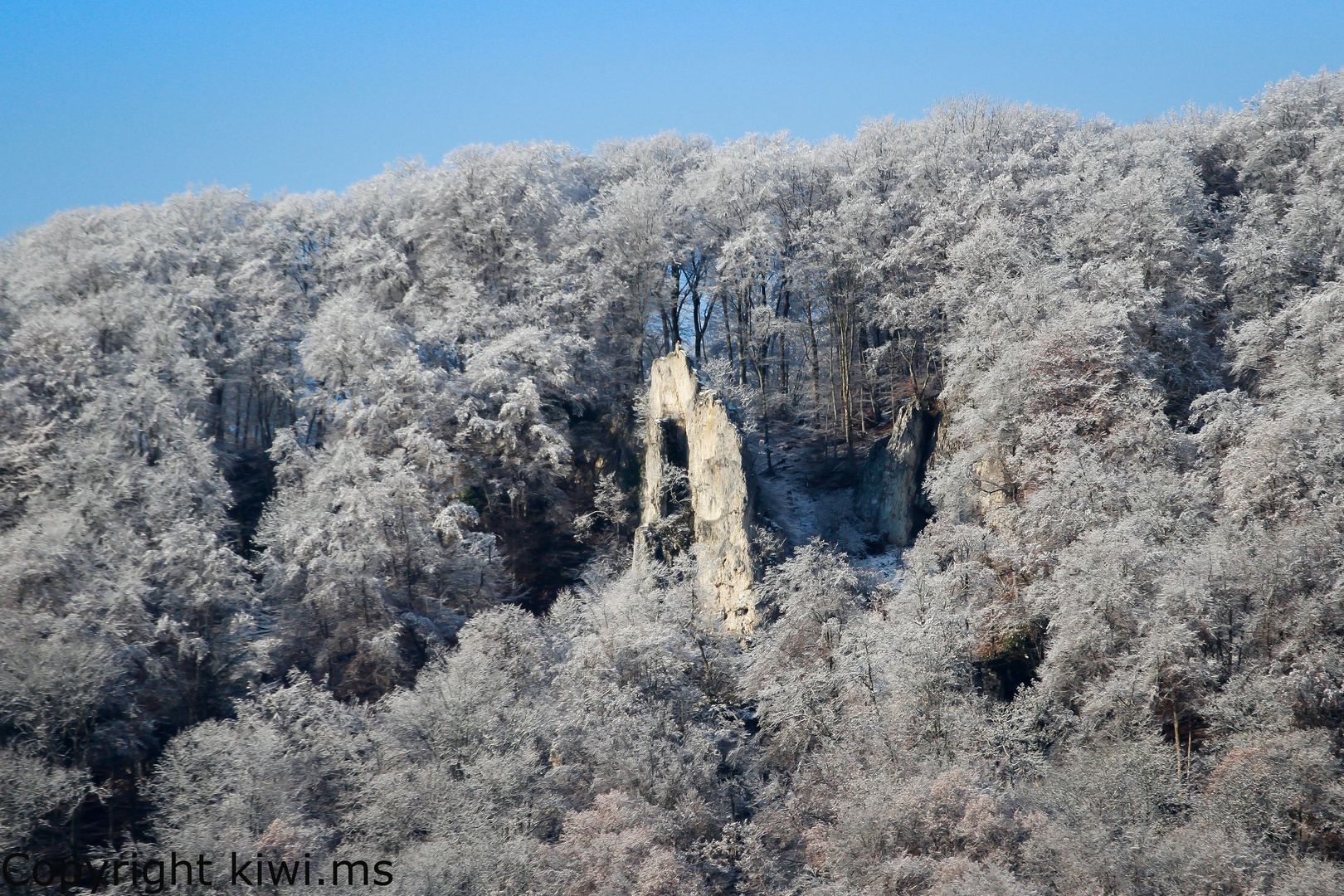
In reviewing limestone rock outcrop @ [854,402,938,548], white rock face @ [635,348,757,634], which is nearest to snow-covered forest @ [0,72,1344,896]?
limestone rock outcrop @ [854,402,938,548]

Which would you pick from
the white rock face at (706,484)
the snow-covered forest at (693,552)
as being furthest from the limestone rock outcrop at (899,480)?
the white rock face at (706,484)

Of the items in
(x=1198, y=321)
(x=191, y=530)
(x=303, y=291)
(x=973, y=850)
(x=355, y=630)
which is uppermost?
(x=303, y=291)

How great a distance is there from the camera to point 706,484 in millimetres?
33688

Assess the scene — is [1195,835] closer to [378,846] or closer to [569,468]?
[378,846]

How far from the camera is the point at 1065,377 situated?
30.7m

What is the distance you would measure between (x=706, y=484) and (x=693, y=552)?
8.60 feet

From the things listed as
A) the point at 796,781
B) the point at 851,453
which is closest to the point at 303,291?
the point at 851,453

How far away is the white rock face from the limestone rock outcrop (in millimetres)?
5855

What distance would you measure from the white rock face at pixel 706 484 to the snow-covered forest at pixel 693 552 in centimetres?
110

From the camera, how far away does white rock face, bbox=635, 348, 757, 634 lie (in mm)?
32031

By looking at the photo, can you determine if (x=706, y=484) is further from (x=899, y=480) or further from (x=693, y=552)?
(x=899, y=480)

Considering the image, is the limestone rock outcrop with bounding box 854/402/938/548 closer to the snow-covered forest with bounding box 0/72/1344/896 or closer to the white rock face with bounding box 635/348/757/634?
the snow-covered forest with bounding box 0/72/1344/896

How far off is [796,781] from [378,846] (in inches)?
433

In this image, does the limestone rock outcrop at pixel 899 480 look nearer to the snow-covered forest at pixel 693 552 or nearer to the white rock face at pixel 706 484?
the snow-covered forest at pixel 693 552
